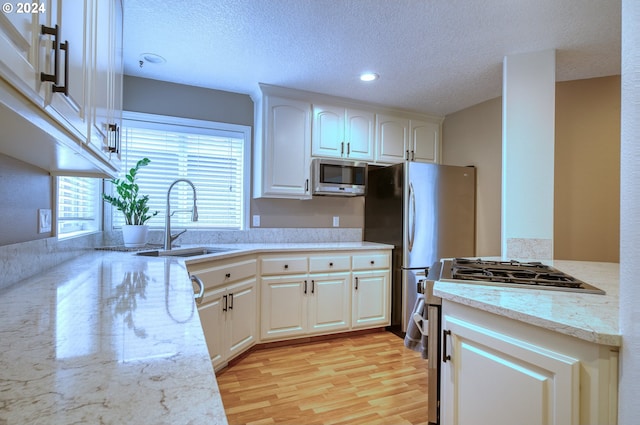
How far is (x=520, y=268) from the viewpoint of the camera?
5.34 feet

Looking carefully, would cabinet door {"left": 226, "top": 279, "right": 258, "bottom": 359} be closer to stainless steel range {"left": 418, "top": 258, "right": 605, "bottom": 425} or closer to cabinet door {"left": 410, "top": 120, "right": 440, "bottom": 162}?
stainless steel range {"left": 418, "top": 258, "right": 605, "bottom": 425}

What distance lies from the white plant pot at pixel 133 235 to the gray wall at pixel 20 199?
0.94m

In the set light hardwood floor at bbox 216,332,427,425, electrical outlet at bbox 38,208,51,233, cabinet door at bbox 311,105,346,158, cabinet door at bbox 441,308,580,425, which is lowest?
light hardwood floor at bbox 216,332,427,425

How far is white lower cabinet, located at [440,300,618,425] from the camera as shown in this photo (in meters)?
0.85

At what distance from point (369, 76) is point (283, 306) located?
2123 mm

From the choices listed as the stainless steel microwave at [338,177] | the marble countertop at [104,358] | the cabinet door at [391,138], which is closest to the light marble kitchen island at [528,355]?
the marble countertop at [104,358]

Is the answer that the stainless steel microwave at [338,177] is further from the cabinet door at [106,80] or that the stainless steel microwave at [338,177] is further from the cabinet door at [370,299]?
the cabinet door at [106,80]

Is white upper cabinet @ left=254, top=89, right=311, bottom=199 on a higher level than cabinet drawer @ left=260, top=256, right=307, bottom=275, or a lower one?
higher

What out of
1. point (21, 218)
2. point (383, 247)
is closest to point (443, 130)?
point (383, 247)

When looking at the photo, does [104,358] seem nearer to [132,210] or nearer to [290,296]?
[132,210]

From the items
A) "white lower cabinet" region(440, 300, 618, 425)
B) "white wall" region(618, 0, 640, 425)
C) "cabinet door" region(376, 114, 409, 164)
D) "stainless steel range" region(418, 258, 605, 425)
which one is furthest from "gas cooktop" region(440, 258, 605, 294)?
"cabinet door" region(376, 114, 409, 164)

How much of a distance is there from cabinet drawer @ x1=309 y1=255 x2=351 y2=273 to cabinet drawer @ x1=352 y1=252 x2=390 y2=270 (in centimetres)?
9

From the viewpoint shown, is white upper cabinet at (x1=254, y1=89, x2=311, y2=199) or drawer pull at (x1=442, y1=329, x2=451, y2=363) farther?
white upper cabinet at (x1=254, y1=89, x2=311, y2=199)

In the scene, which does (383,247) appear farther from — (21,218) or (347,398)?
(21,218)
